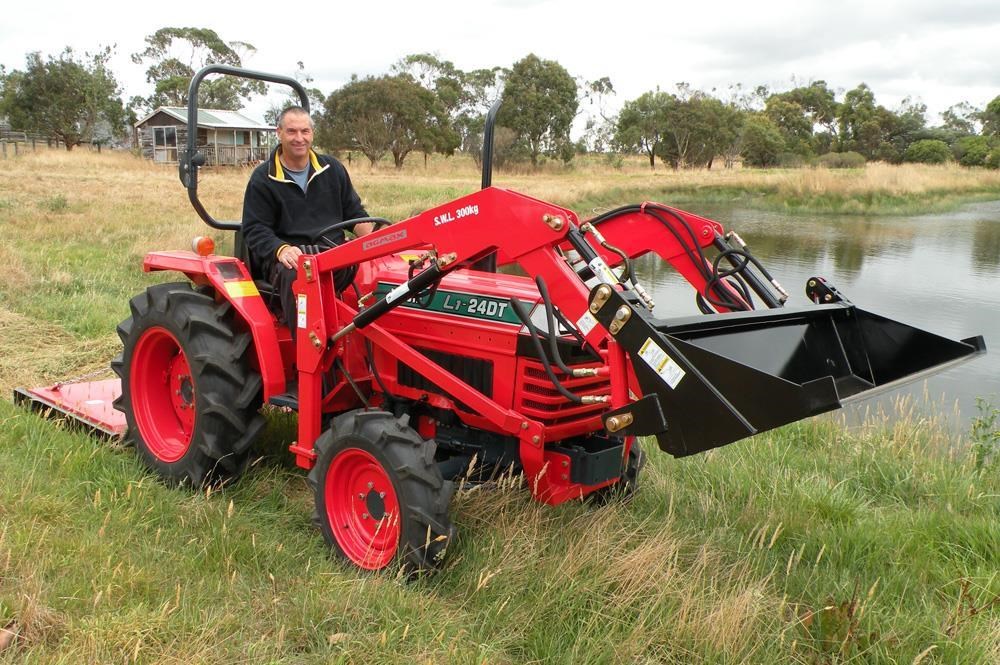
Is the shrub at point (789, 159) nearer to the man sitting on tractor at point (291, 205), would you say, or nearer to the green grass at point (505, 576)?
the green grass at point (505, 576)

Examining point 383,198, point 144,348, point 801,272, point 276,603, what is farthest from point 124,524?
point 383,198

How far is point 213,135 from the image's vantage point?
1624 inches

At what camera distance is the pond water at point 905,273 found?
7.54 m

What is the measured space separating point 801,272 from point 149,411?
1018cm

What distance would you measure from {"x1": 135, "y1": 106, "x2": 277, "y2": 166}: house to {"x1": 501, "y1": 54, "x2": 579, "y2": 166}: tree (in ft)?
39.6

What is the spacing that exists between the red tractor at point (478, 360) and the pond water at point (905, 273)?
5.68ft

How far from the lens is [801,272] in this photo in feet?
40.5

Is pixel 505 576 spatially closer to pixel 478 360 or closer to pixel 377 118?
pixel 478 360

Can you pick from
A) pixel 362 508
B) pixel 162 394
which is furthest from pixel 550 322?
Result: pixel 162 394

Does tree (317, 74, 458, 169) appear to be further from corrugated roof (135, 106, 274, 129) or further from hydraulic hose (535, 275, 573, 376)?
hydraulic hose (535, 275, 573, 376)

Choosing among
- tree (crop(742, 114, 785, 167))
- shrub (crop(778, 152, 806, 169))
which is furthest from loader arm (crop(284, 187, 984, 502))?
shrub (crop(778, 152, 806, 169))

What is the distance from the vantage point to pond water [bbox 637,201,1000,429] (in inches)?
297

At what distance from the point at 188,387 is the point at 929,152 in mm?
47020

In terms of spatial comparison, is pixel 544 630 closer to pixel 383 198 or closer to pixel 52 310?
pixel 52 310
